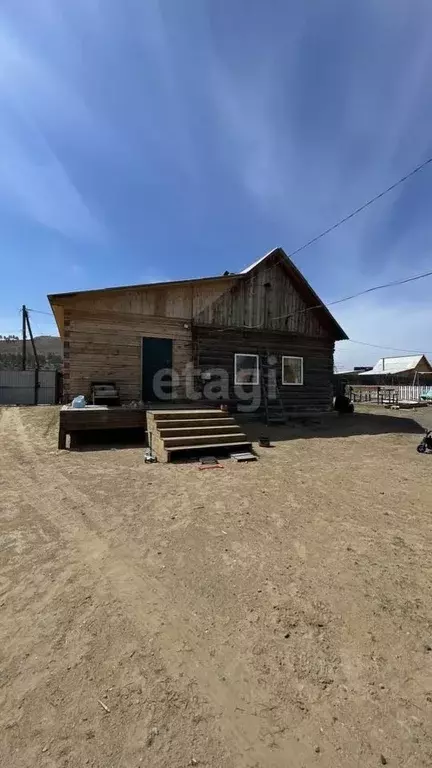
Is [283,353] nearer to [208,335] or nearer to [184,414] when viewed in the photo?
[208,335]

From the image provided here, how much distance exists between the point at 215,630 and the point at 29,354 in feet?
146

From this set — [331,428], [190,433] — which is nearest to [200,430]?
[190,433]

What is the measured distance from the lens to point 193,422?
9.15 metres

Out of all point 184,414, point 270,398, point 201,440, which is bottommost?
point 201,440

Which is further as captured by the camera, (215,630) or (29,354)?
(29,354)

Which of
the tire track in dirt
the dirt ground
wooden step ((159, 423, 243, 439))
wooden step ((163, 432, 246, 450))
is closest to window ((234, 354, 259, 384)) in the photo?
wooden step ((159, 423, 243, 439))

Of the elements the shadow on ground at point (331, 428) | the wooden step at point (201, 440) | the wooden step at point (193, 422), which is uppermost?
the wooden step at point (193, 422)

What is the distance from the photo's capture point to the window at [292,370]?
48.8ft

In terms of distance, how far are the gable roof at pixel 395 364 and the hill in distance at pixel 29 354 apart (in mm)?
36853

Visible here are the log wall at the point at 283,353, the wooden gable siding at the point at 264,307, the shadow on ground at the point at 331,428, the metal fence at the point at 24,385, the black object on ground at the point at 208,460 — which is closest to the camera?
the black object on ground at the point at 208,460

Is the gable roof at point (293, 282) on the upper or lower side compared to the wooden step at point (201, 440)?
upper

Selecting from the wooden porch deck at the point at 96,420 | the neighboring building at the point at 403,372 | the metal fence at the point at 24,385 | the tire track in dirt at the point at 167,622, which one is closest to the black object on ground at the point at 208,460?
the wooden porch deck at the point at 96,420

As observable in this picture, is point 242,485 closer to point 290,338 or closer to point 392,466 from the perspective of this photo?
Result: point 392,466

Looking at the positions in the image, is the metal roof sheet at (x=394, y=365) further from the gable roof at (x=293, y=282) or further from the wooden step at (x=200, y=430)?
the wooden step at (x=200, y=430)
